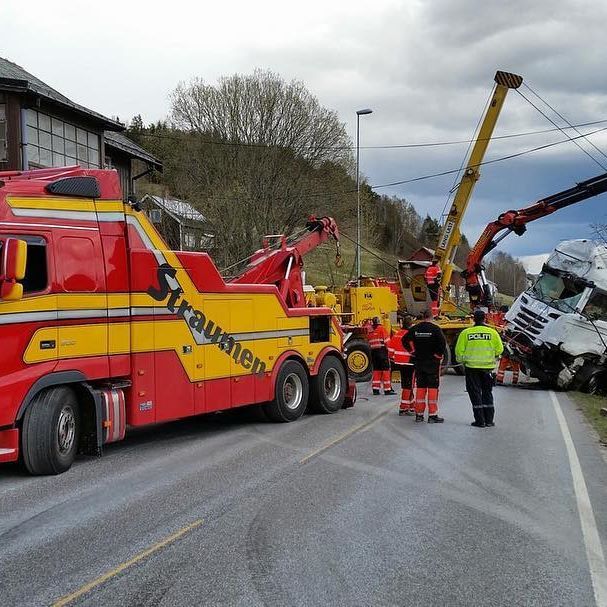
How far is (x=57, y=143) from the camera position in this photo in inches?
795

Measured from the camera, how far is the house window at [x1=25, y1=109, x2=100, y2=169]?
18969mm

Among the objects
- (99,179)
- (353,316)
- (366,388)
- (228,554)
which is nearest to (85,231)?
(99,179)

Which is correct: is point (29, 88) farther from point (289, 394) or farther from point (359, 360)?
point (289, 394)

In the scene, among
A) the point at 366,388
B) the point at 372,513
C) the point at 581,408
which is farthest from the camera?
the point at 366,388

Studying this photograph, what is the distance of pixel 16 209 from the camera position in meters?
7.26

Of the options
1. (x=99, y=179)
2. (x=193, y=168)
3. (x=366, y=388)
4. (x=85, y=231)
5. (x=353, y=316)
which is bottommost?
(x=366, y=388)

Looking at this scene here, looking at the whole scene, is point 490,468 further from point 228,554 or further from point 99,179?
point 99,179

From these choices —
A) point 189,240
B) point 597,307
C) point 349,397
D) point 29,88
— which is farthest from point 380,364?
point 189,240

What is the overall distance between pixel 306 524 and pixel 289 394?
18.5ft

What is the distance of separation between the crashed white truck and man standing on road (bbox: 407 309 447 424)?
6.76 metres

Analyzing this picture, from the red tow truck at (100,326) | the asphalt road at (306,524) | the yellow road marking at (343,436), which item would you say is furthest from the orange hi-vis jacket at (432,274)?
the asphalt road at (306,524)

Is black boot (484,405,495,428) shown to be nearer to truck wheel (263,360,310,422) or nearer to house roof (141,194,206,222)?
truck wheel (263,360,310,422)

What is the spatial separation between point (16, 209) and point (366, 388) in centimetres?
1098

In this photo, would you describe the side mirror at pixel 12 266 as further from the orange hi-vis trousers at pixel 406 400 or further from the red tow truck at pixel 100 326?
the orange hi-vis trousers at pixel 406 400
